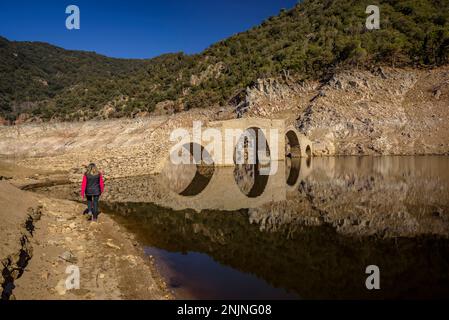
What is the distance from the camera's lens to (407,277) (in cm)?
687

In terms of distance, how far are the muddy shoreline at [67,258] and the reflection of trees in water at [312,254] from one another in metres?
1.41

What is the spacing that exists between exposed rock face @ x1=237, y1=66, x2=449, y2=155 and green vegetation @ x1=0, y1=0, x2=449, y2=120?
14.7ft

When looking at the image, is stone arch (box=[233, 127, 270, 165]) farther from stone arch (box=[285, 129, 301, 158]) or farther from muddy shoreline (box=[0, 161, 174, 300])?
muddy shoreline (box=[0, 161, 174, 300])

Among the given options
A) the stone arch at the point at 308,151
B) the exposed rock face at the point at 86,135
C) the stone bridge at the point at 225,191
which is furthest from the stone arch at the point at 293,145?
the stone bridge at the point at 225,191

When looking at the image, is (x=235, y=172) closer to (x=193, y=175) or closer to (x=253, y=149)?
(x=193, y=175)

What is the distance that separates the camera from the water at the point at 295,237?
6.75m

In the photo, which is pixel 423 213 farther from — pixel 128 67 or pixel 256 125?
pixel 128 67

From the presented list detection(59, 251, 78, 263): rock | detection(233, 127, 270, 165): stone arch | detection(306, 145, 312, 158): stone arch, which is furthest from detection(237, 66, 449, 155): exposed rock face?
detection(59, 251, 78, 263): rock

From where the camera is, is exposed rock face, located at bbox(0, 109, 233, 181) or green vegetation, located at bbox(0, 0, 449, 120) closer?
exposed rock face, located at bbox(0, 109, 233, 181)

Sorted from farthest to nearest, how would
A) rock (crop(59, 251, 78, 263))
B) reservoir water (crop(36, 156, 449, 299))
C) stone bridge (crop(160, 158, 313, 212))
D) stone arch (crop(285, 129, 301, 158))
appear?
stone arch (crop(285, 129, 301, 158)) < stone bridge (crop(160, 158, 313, 212)) < rock (crop(59, 251, 78, 263)) < reservoir water (crop(36, 156, 449, 299))

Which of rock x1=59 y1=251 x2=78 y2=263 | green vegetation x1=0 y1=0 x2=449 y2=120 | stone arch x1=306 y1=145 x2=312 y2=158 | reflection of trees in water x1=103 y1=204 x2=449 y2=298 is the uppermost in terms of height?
green vegetation x1=0 y1=0 x2=449 y2=120

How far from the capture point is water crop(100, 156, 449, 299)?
22.2 ft

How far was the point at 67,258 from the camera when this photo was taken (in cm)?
751

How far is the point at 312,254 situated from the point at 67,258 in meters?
5.28
